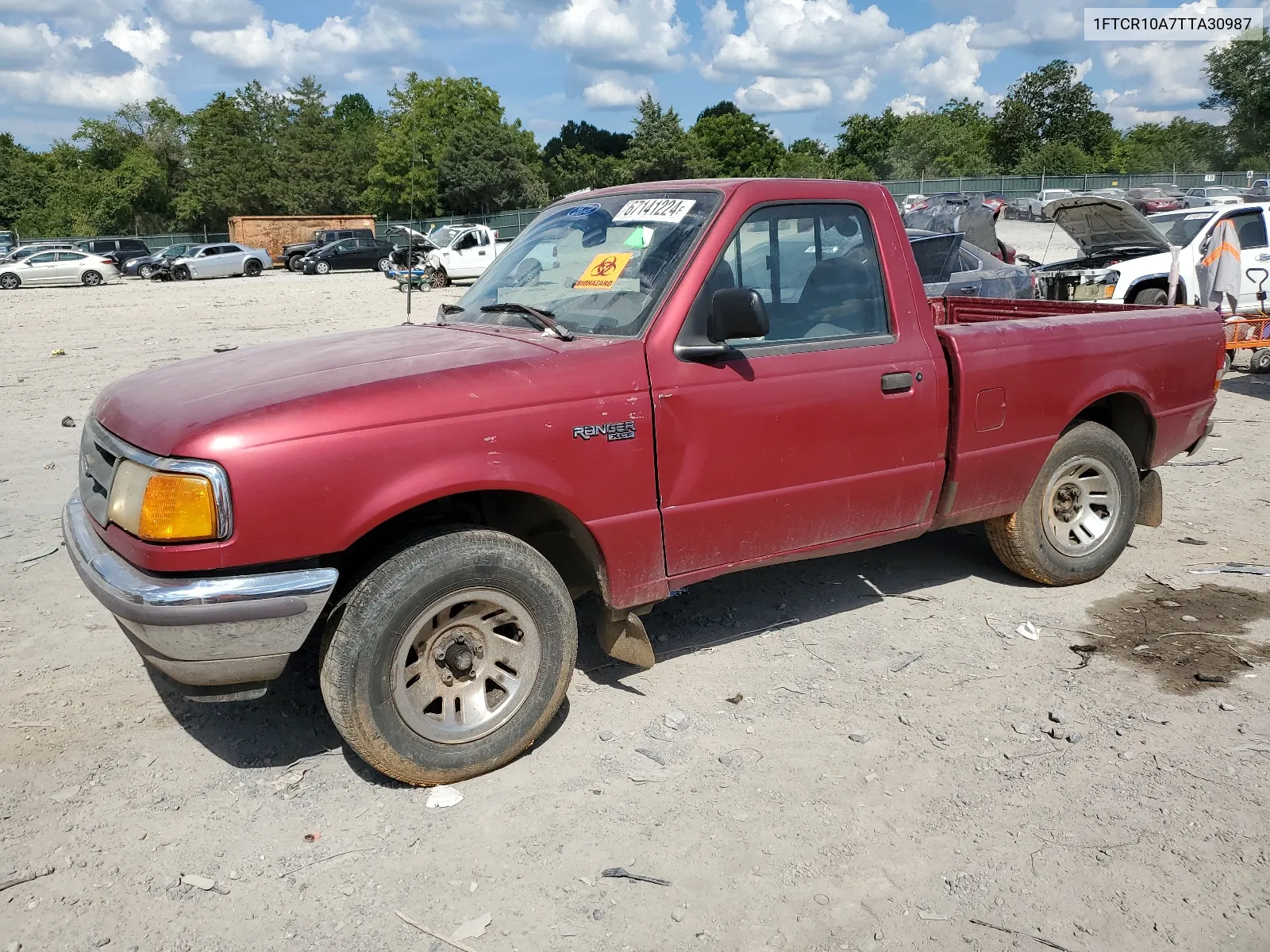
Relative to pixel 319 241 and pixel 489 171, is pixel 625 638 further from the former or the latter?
pixel 489 171

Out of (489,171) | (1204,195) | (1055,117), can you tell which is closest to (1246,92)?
(1055,117)

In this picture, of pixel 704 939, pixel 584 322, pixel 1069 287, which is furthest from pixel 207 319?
pixel 704 939

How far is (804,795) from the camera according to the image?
3.40 m

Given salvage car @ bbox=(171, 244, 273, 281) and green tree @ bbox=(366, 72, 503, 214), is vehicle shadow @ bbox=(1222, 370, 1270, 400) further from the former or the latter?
green tree @ bbox=(366, 72, 503, 214)

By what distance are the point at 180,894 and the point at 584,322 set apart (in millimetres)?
2375

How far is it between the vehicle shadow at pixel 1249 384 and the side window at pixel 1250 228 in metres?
1.62

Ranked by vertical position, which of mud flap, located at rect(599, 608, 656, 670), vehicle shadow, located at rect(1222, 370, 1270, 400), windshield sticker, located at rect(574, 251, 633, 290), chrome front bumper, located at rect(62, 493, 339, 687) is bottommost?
vehicle shadow, located at rect(1222, 370, 1270, 400)

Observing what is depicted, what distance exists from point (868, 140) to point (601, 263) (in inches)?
3484

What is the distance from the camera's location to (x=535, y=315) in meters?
3.99

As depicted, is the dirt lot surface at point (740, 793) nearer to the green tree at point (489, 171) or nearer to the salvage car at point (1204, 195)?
the salvage car at point (1204, 195)

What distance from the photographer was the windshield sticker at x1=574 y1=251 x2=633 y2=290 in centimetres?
398

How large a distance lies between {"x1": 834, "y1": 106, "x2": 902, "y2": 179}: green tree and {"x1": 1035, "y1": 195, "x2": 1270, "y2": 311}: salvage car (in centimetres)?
7267

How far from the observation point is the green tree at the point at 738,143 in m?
91.4

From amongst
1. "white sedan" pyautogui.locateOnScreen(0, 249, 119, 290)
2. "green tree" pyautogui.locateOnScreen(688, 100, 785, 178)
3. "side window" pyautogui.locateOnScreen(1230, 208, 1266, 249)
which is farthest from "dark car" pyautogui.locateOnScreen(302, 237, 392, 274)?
"green tree" pyautogui.locateOnScreen(688, 100, 785, 178)
